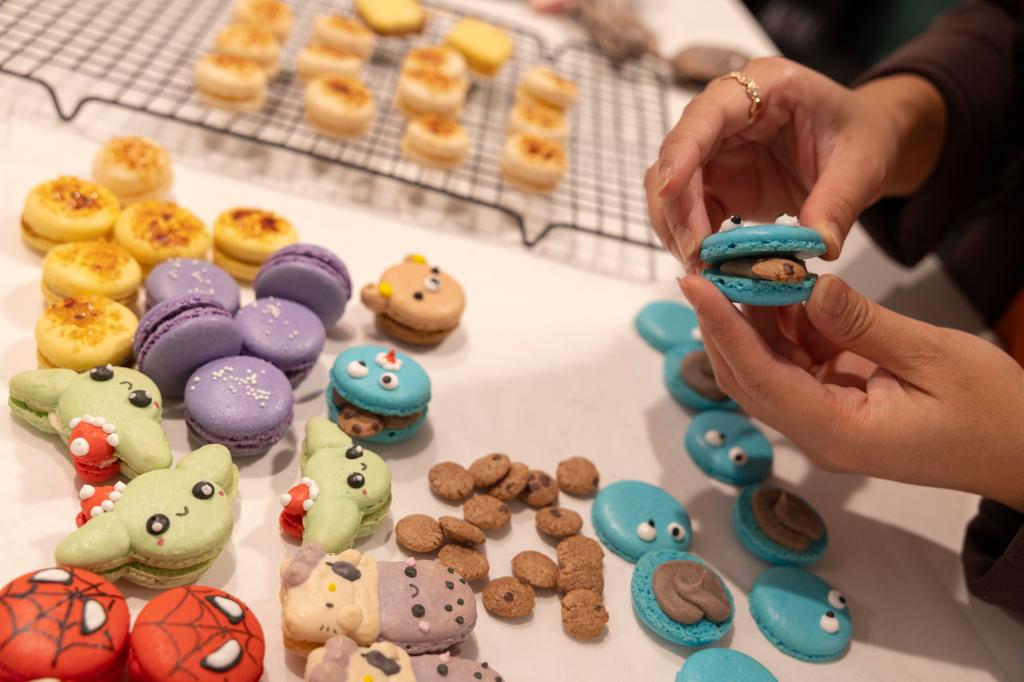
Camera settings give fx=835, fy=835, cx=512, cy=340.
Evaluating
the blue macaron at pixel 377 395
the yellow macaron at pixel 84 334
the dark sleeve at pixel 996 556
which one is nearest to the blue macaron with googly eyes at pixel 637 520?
the blue macaron at pixel 377 395

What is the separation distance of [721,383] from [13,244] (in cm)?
144

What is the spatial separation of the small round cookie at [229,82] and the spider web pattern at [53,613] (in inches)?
56.7

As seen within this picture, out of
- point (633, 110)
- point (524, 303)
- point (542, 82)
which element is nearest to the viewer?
point (524, 303)

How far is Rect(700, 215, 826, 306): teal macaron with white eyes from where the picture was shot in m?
1.25

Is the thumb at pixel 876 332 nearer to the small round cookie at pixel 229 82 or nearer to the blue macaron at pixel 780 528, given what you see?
the blue macaron at pixel 780 528

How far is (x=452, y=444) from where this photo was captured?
1628mm

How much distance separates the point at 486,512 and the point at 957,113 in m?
1.61

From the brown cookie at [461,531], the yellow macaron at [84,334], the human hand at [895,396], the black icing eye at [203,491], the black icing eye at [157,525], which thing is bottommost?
the brown cookie at [461,531]

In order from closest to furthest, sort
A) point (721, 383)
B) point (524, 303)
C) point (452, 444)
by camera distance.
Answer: point (721, 383) → point (452, 444) → point (524, 303)

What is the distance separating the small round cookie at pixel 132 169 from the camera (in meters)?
1.82

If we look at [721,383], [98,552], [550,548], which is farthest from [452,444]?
[98,552]

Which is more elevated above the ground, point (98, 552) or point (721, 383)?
point (721, 383)

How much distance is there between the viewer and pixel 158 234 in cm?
170

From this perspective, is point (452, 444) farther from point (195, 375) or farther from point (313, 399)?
point (195, 375)
